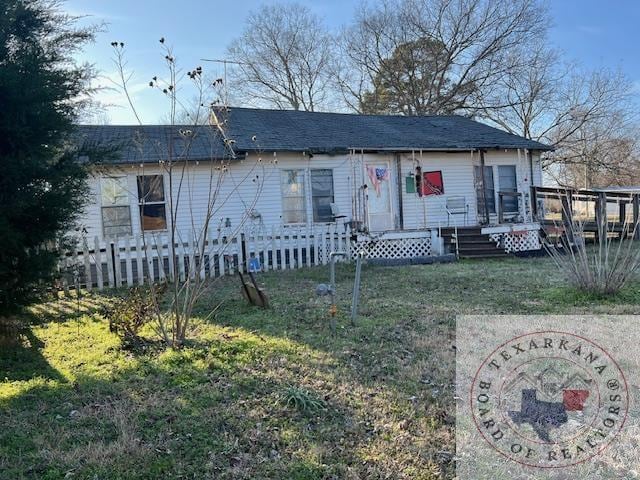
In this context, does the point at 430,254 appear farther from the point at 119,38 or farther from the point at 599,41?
the point at 599,41

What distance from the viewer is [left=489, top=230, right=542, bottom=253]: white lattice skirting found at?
13523 millimetres

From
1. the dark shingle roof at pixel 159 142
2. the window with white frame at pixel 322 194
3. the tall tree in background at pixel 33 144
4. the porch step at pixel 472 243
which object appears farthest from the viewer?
the window with white frame at pixel 322 194

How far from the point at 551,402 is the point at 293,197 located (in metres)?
10.7

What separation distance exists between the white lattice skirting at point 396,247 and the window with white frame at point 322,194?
170 cm

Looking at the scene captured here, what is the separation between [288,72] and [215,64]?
649 inches

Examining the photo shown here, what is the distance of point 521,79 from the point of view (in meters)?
26.0

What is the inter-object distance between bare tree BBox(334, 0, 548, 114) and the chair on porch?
13.6 metres

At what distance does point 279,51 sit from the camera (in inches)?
1149

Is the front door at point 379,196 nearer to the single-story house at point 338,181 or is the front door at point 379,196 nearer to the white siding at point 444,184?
the single-story house at point 338,181

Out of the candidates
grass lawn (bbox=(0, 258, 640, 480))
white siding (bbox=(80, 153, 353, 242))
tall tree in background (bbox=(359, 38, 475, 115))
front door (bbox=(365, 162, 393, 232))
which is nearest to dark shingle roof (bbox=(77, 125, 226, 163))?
white siding (bbox=(80, 153, 353, 242))

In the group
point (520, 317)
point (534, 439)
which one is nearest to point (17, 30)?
point (534, 439)

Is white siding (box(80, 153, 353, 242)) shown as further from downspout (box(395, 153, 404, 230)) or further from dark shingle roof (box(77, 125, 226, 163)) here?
downspout (box(395, 153, 404, 230))

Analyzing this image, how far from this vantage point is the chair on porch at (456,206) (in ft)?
47.7

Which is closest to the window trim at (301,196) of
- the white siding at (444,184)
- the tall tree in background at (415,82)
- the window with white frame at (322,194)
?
the window with white frame at (322,194)
